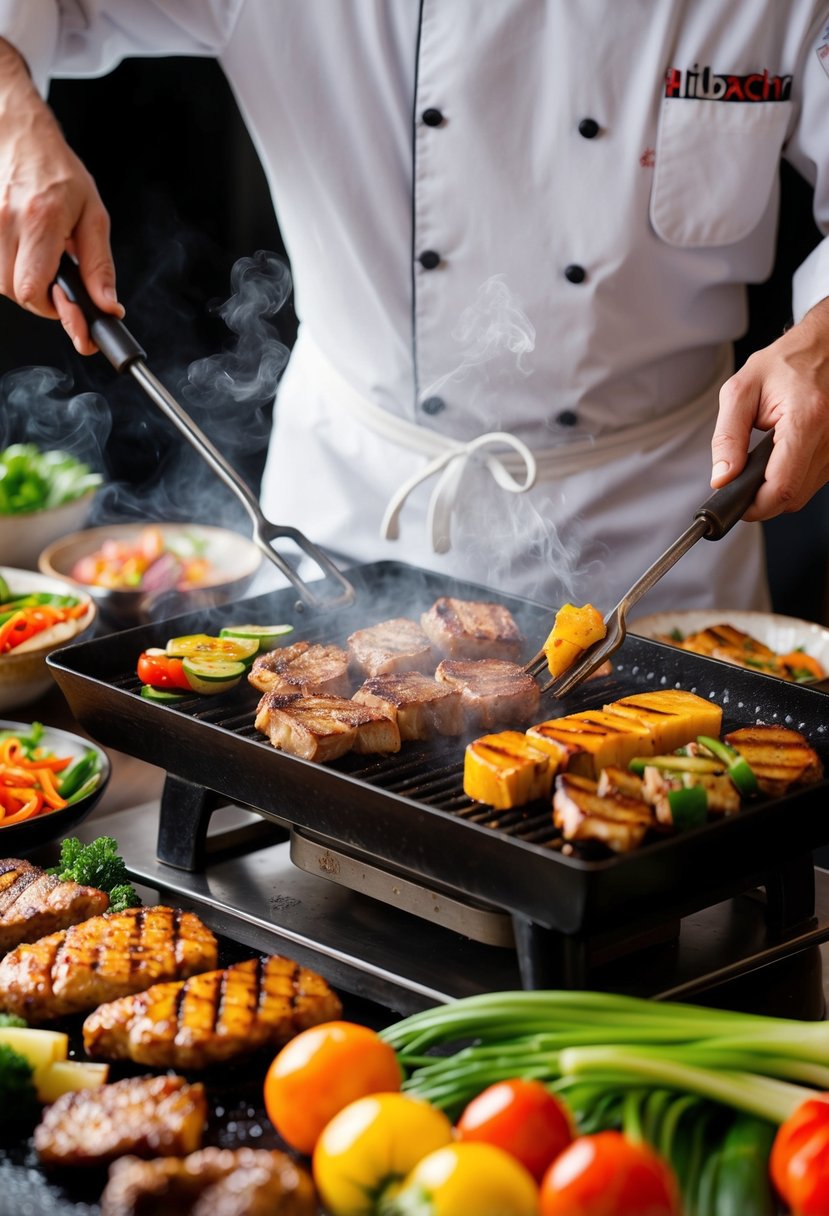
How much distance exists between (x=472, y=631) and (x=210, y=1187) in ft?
4.27

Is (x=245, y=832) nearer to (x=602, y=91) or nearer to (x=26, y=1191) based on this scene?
(x=26, y=1191)

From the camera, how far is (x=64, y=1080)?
6.17ft

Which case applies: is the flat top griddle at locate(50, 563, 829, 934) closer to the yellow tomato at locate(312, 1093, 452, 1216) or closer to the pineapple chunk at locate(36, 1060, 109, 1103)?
the yellow tomato at locate(312, 1093, 452, 1216)

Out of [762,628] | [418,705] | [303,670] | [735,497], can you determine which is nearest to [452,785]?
[418,705]

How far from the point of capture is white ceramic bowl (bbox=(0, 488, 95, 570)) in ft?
13.1

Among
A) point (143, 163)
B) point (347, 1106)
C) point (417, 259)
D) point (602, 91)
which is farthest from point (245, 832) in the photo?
point (143, 163)

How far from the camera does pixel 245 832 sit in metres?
2.69

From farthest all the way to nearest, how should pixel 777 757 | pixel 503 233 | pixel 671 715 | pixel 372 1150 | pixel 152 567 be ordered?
pixel 152 567, pixel 503 233, pixel 671 715, pixel 777 757, pixel 372 1150

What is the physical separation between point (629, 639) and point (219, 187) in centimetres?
468

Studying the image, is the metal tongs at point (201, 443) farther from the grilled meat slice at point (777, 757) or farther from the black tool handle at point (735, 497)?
the grilled meat slice at point (777, 757)

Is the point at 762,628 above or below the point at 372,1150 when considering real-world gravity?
below

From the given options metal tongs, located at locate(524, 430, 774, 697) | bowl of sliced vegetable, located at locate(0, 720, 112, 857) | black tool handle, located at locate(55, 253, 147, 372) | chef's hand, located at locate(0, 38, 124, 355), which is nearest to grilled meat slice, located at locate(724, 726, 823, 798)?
metal tongs, located at locate(524, 430, 774, 697)

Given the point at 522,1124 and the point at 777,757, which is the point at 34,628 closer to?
the point at 777,757

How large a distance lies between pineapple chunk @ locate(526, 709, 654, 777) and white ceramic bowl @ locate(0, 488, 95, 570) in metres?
2.25
